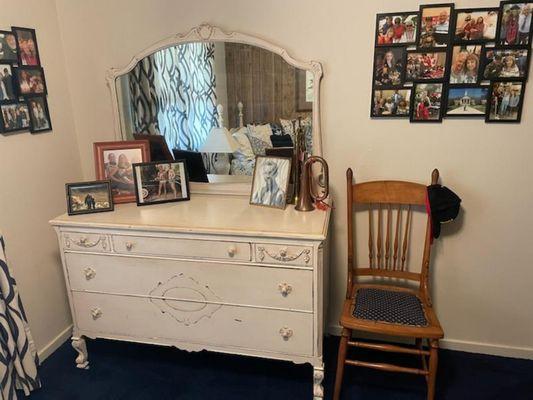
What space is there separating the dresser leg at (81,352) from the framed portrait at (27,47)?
145 centimetres

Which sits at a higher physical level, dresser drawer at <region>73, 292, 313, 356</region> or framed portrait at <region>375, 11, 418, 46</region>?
framed portrait at <region>375, 11, 418, 46</region>

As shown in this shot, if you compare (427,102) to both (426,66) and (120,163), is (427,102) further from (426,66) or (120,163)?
(120,163)

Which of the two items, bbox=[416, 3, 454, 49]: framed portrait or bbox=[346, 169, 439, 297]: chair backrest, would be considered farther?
bbox=[346, 169, 439, 297]: chair backrest

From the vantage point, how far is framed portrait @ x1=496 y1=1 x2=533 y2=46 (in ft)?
5.65

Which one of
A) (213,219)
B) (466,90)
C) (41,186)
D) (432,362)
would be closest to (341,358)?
(432,362)

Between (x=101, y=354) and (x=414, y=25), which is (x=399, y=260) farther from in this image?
(x=101, y=354)

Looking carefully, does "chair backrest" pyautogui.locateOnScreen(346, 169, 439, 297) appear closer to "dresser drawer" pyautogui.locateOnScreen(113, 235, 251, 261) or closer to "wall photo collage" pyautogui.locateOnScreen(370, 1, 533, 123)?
"wall photo collage" pyautogui.locateOnScreen(370, 1, 533, 123)

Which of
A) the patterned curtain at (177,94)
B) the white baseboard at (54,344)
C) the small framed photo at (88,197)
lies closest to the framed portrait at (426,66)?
the patterned curtain at (177,94)

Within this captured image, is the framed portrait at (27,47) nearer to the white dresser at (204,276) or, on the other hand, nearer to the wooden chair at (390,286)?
the white dresser at (204,276)

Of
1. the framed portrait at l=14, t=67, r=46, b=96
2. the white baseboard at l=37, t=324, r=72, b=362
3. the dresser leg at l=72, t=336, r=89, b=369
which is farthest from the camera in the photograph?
the white baseboard at l=37, t=324, r=72, b=362

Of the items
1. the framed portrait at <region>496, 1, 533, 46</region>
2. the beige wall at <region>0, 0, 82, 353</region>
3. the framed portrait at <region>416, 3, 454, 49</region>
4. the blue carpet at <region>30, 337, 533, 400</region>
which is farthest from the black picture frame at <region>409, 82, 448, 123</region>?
the beige wall at <region>0, 0, 82, 353</region>

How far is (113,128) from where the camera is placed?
2320 mm

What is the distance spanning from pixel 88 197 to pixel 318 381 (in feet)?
4.64

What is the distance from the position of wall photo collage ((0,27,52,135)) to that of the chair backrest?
1.65m
